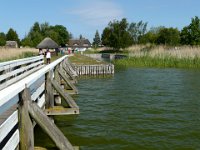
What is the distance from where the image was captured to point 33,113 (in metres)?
5.66

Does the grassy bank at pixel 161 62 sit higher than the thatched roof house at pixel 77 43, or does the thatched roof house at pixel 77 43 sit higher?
the thatched roof house at pixel 77 43

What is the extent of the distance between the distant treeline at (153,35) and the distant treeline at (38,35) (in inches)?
810

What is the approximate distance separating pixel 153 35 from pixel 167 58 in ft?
190

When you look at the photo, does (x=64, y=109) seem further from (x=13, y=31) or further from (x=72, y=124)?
(x=13, y=31)

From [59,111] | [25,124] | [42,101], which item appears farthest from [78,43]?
[25,124]

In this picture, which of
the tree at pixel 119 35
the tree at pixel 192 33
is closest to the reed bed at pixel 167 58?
the tree at pixel 192 33

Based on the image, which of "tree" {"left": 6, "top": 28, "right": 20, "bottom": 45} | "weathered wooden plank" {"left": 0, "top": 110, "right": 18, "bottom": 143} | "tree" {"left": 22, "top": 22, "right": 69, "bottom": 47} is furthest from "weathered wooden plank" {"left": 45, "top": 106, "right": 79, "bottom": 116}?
"tree" {"left": 6, "top": 28, "right": 20, "bottom": 45}

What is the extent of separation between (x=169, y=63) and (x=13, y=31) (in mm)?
83556

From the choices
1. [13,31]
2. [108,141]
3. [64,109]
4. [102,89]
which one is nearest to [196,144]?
[108,141]

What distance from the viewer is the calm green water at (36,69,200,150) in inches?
375

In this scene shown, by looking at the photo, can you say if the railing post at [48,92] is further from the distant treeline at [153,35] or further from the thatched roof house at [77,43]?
the thatched roof house at [77,43]

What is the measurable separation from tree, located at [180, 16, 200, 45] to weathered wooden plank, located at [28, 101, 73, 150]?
208ft

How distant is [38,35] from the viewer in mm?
109500

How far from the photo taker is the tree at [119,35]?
3691 inches
